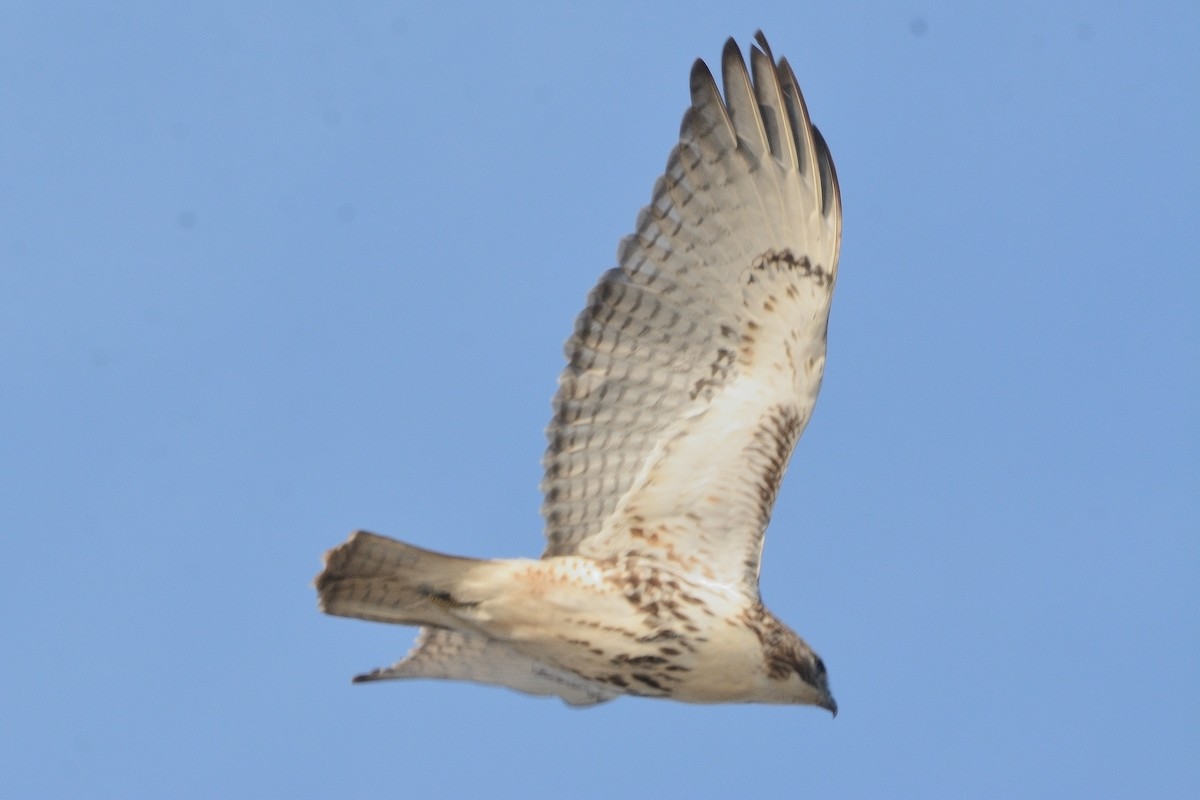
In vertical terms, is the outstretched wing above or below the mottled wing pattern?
above

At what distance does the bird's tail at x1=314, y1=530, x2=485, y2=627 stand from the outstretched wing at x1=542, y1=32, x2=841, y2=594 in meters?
0.73

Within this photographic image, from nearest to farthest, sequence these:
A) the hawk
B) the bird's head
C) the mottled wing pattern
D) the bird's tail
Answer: the bird's tail
the bird's head
the hawk
the mottled wing pattern

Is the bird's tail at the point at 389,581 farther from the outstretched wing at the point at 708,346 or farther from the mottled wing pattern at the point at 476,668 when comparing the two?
the outstretched wing at the point at 708,346

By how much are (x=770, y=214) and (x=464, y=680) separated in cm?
315

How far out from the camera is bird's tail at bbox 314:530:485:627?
26.7 feet

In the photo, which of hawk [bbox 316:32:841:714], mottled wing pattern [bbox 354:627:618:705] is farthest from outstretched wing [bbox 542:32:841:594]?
mottled wing pattern [bbox 354:627:618:705]

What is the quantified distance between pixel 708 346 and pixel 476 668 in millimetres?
2268

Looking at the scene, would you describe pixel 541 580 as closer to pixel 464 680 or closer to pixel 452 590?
pixel 452 590

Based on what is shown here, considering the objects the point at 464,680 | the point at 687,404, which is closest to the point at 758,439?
the point at 687,404

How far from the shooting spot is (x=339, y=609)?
827 centimetres

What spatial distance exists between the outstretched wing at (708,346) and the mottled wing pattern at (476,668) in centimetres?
72

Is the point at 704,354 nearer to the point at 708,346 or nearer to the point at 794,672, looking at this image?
the point at 708,346

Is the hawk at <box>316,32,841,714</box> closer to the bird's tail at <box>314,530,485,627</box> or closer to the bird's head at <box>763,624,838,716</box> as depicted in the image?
the bird's tail at <box>314,530,485,627</box>

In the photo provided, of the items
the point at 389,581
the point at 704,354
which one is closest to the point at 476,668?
the point at 389,581
